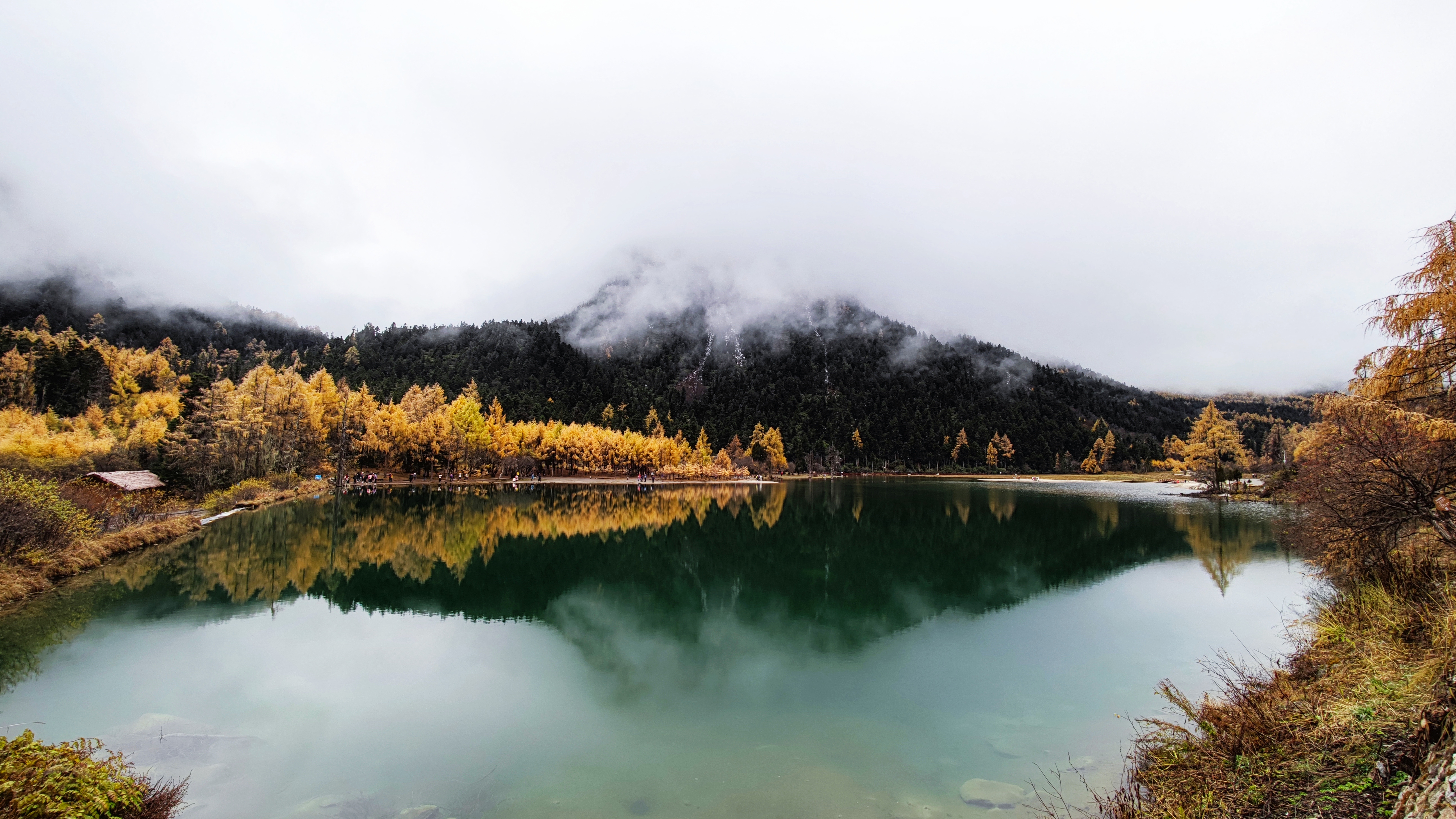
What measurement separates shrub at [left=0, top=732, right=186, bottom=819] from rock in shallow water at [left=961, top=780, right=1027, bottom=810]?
9.29m

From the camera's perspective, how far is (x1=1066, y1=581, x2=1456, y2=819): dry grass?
493 cm

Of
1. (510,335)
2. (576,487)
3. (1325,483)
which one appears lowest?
(576,487)

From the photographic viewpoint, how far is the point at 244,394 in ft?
152

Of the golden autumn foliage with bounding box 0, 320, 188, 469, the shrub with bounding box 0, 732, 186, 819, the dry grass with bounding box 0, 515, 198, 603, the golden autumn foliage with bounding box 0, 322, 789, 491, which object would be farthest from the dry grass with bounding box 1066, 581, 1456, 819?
the golden autumn foliage with bounding box 0, 322, 789, 491

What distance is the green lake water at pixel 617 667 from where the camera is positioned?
8.33m

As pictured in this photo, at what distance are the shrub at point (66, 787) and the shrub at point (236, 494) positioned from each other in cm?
3528

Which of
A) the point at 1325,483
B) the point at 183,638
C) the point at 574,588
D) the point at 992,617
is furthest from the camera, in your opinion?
the point at 574,588

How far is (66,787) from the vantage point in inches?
207

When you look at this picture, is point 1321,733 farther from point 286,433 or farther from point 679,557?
point 286,433

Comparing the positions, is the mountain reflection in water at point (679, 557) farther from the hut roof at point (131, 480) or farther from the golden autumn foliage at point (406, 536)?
the hut roof at point (131, 480)

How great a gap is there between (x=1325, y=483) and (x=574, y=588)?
1961 centimetres

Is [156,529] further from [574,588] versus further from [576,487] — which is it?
[576,487]

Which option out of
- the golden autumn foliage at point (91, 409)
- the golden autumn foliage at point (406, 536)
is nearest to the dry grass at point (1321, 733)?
the golden autumn foliage at point (406, 536)

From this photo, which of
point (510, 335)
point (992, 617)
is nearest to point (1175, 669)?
point (992, 617)
